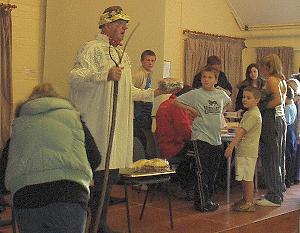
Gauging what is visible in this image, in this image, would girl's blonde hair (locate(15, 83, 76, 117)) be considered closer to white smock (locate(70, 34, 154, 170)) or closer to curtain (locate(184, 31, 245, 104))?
white smock (locate(70, 34, 154, 170))

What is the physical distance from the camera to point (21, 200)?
2.30 metres

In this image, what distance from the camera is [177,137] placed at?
17.2ft

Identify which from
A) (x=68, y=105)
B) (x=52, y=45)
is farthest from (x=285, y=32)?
(x=68, y=105)

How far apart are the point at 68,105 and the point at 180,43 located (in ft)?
17.3

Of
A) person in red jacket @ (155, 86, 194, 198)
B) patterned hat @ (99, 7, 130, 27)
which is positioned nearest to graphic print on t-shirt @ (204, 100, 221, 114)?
person in red jacket @ (155, 86, 194, 198)

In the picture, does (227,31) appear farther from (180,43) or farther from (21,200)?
(21,200)

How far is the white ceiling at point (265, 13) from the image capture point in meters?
8.11

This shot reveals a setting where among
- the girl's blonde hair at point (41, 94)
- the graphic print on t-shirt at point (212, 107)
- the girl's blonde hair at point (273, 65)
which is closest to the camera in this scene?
the girl's blonde hair at point (41, 94)

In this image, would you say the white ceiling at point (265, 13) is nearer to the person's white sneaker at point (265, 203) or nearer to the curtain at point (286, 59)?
the curtain at point (286, 59)

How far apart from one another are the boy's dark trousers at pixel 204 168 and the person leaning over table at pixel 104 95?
1.33m

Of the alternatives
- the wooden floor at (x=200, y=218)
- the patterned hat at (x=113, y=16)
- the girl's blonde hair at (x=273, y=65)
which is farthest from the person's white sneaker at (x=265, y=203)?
the patterned hat at (x=113, y=16)

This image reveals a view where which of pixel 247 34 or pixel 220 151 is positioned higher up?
pixel 247 34

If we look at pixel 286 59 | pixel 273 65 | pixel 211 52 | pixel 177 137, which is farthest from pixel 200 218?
pixel 286 59

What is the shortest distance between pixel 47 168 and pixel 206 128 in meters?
2.53
